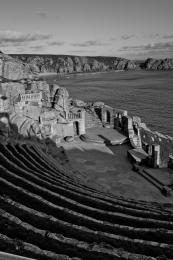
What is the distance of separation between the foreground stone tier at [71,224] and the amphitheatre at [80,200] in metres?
0.03

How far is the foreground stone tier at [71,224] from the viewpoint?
24.6 ft

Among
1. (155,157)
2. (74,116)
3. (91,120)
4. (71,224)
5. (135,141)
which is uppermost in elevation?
(71,224)

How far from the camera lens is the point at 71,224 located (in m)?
9.30

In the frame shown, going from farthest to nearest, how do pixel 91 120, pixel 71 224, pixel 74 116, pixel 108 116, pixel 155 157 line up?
pixel 108 116 < pixel 91 120 < pixel 74 116 < pixel 155 157 < pixel 71 224

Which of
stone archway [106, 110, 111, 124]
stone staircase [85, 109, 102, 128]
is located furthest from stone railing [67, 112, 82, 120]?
stone archway [106, 110, 111, 124]

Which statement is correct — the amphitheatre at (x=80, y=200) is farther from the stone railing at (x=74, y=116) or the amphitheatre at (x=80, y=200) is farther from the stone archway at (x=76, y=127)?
the stone railing at (x=74, y=116)

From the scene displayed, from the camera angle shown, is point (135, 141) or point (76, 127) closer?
point (135, 141)

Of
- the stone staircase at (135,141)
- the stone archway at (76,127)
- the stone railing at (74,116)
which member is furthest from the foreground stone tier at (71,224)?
the stone railing at (74,116)

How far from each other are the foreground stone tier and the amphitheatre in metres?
0.03

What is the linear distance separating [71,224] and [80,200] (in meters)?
3.10

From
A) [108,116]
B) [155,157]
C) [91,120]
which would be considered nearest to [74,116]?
[91,120]

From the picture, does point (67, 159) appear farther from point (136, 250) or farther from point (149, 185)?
point (136, 250)

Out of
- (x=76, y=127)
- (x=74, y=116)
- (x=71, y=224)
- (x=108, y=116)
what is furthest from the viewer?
Answer: (x=108, y=116)

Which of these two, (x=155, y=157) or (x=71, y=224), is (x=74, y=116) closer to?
(x=155, y=157)
